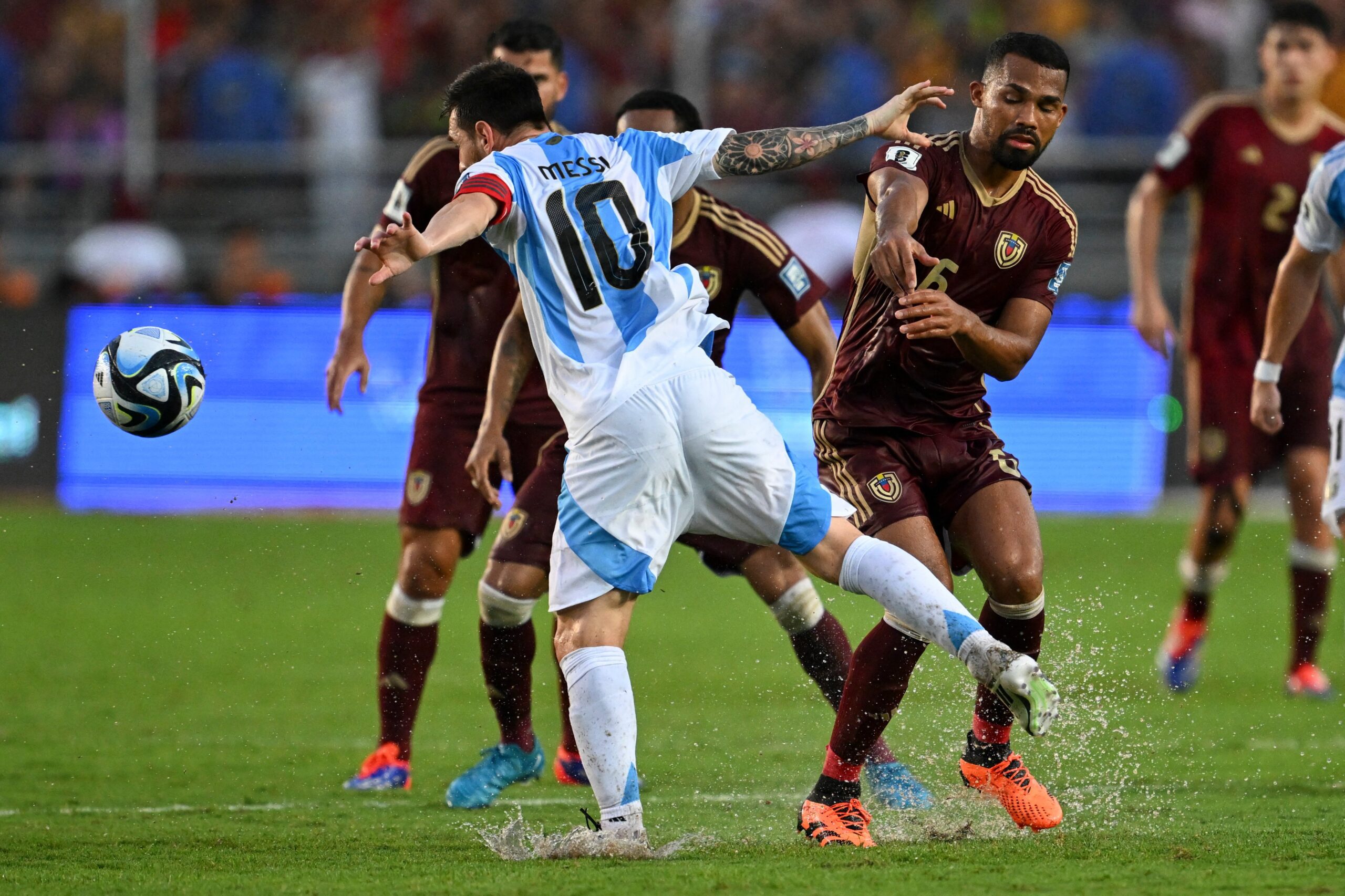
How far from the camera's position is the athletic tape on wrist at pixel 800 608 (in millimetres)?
5898

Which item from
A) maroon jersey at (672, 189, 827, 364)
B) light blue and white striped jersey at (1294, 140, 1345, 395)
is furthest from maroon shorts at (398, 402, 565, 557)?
light blue and white striped jersey at (1294, 140, 1345, 395)

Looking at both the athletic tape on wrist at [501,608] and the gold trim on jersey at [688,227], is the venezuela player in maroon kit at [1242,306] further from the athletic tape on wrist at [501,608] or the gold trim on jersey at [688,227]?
the athletic tape on wrist at [501,608]

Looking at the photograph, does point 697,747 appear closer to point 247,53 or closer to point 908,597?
point 908,597

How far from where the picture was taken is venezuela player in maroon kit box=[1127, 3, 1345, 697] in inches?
308

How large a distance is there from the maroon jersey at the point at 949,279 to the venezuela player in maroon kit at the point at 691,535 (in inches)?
21.7

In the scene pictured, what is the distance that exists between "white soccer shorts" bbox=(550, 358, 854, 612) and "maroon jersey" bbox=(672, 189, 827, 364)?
139 centimetres

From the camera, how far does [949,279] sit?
5.30 m

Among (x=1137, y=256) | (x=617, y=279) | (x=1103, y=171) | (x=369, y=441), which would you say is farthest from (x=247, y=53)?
(x=617, y=279)

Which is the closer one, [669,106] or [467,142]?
[467,142]

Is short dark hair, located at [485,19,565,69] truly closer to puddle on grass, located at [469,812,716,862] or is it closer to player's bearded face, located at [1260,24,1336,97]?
puddle on grass, located at [469,812,716,862]

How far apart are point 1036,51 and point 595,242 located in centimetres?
145

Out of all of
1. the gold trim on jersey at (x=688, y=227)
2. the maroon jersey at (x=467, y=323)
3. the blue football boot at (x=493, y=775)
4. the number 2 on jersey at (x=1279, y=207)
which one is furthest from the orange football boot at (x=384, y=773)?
the number 2 on jersey at (x=1279, y=207)

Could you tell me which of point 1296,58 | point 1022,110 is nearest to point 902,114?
point 1022,110

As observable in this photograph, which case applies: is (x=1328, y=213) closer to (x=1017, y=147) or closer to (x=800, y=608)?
(x=1017, y=147)
